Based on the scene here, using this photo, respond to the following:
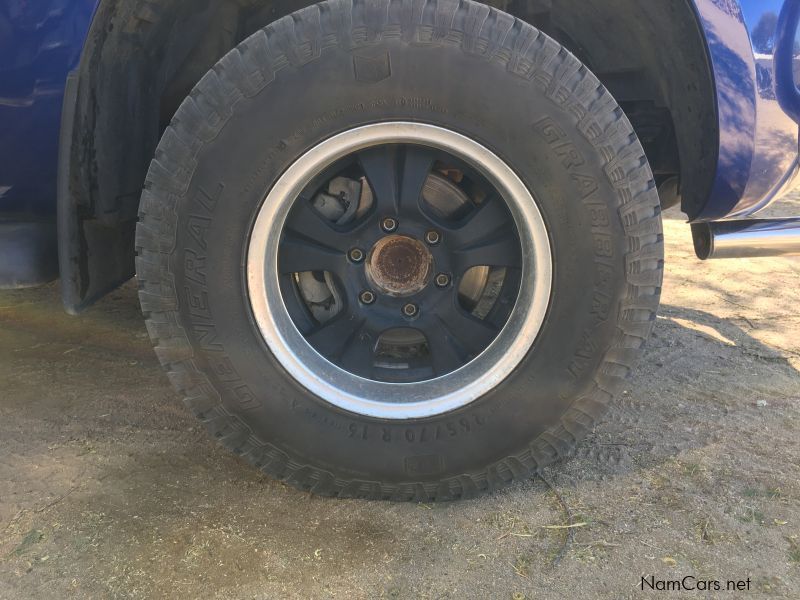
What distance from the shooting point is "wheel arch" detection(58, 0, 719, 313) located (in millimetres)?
1829

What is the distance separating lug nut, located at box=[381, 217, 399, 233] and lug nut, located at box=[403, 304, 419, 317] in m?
0.24

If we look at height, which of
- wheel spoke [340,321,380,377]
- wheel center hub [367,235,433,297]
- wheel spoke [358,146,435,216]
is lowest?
wheel spoke [340,321,380,377]

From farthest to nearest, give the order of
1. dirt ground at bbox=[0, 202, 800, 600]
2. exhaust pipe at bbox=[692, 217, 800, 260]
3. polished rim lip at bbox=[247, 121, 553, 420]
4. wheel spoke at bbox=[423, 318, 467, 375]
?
exhaust pipe at bbox=[692, 217, 800, 260]
wheel spoke at bbox=[423, 318, 467, 375]
polished rim lip at bbox=[247, 121, 553, 420]
dirt ground at bbox=[0, 202, 800, 600]

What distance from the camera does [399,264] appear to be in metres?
1.93

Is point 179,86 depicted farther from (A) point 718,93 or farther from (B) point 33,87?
(A) point 718,93

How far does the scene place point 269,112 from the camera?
1675 mm

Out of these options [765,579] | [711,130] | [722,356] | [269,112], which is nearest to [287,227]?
[269,112]

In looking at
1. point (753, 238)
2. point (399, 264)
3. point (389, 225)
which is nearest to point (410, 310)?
point (399, 264)

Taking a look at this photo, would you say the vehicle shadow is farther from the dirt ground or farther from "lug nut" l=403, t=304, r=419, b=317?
"lug nut" l=403, t=304, r=419, b=317

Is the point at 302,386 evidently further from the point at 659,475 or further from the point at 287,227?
the point at 659,475

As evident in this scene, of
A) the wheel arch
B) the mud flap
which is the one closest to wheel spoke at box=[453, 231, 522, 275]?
the wheel arch

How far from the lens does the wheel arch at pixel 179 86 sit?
1.83 m

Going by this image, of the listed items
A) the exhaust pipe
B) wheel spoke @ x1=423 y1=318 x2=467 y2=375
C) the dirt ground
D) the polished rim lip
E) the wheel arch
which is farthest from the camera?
the exhaust pipe

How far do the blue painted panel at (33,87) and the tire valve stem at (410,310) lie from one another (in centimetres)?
121
